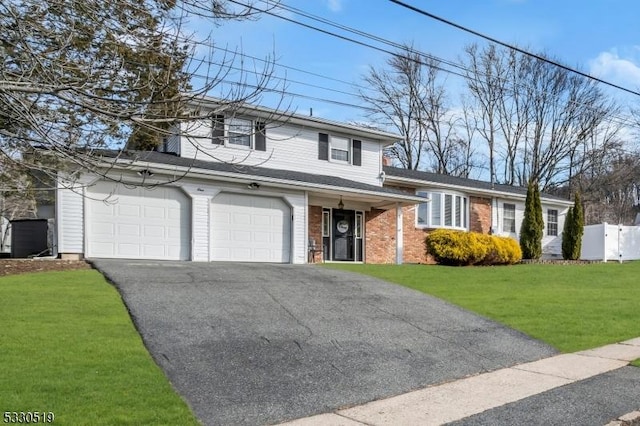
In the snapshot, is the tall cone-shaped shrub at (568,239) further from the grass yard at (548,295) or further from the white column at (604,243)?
the grass yard at (548,295)

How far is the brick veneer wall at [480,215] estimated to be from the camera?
2519 centimetres

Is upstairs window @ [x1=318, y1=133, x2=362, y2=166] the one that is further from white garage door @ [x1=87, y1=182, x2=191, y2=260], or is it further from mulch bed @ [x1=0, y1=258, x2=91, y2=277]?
mulch bed @ [x1=0, y1=258, x2=91, y2=277]

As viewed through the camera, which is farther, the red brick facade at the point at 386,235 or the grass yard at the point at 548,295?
the red brick facade at the point at 386,235

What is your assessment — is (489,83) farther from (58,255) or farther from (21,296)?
(21,296)

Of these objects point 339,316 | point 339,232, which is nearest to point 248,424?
point 339,316

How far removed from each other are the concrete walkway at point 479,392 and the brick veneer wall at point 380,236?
525 inches

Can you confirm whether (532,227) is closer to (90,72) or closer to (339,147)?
(339,147)

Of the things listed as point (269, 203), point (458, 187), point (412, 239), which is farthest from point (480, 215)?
point (269, 203)

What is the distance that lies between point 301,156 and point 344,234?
333 cm

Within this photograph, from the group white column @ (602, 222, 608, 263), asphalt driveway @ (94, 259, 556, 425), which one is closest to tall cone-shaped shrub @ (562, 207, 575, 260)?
white column @ (602, 222, 608, 263)

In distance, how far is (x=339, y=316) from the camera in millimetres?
9516

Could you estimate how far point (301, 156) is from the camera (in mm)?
20359

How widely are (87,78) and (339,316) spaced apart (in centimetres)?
556

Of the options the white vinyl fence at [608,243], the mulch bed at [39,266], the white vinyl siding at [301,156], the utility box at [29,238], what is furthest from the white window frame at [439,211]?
the utility box at [29,238]
